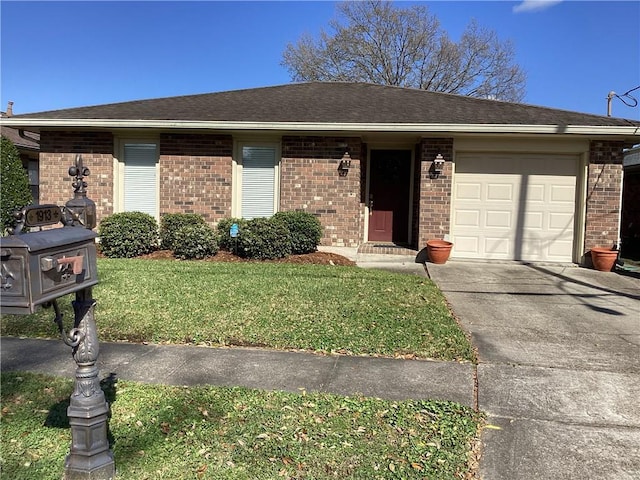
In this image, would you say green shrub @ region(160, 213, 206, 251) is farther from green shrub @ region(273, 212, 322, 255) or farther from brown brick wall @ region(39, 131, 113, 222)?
green shrub @ region(273, 212, 322, 255)

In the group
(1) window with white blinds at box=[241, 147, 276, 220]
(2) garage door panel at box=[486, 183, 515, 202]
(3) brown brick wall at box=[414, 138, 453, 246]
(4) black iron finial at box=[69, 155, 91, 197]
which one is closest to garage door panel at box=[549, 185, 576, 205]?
(2) garage door panel at box=[486, 183, 515, 202]

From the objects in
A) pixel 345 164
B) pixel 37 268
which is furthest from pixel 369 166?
pixel 37 268

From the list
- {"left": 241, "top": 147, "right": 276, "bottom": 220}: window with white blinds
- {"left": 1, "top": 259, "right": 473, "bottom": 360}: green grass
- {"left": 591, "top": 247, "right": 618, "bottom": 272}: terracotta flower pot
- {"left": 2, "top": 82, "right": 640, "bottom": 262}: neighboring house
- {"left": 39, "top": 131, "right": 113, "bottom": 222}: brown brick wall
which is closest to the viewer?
{"left": 1, "top": 259, "right": 473, "bottom": 360}: green grass

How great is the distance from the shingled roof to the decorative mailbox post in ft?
27.4

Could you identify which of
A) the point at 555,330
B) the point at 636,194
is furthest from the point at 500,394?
the point at 636,194

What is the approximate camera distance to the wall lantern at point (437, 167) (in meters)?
10.6

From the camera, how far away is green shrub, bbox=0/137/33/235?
1452 centimetres

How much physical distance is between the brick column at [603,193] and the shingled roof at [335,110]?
2.09 feet

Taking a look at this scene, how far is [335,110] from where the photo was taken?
1153cm

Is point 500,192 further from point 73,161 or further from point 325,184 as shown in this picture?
point 73,161

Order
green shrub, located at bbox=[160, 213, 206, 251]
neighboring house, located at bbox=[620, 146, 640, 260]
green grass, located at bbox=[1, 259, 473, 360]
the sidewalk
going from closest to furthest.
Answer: the sidewalk → green grass, located at bbox=[1, 259, 473, 360] → green shrub, located at bbox=[160, 213, 206, 251] → neighboring house, located at bbox=[620, 146, 640, 260]

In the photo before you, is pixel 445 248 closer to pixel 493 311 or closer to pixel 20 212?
pixel 493 311

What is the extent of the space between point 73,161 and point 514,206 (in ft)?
33.3

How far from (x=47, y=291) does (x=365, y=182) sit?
1006 cm
